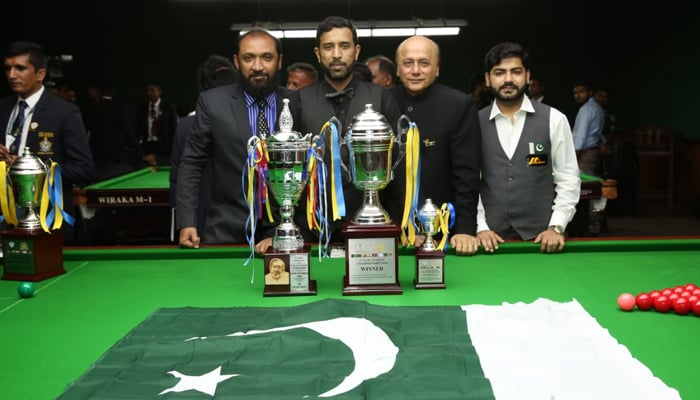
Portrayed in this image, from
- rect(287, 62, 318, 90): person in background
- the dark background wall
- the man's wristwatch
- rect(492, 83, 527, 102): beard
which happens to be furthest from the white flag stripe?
the dark background wall

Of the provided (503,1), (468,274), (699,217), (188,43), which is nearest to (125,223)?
(468,274)

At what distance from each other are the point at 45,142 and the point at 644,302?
10.5ft

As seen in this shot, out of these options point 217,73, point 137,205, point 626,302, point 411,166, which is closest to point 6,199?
point 411,166

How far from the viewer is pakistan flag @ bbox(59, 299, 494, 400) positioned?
171 centimetres

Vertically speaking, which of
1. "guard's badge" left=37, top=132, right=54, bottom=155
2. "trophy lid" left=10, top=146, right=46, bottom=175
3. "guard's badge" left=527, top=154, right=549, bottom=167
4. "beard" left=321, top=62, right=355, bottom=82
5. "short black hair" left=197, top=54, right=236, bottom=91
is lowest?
"guard's badge" left=527, top=154, right=549, bottom=167

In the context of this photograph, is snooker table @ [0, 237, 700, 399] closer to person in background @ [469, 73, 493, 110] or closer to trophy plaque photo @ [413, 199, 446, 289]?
trophy plaque photo @ [413, 199, 446, 289]

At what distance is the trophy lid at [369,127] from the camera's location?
8.41 feet

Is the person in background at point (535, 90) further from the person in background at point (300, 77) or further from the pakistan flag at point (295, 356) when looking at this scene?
A: the pakistan flag at point (295, 356)

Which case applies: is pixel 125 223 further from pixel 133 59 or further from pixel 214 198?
pixel 133 59

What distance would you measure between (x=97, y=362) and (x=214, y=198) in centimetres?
164

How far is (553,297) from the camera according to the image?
2.48 meters

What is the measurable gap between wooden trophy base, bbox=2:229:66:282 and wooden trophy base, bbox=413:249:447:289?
4.29ft

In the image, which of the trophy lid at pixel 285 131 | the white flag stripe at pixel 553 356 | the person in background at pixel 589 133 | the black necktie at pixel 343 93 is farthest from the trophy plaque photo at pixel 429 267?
the person in background at pixel 589 133

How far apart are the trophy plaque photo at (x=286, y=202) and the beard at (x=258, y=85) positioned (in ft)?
2.50
